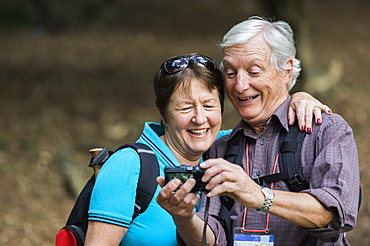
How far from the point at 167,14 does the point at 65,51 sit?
254 inches

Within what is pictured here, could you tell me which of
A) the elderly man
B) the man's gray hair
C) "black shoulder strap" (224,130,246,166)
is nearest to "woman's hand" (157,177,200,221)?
the elderly man

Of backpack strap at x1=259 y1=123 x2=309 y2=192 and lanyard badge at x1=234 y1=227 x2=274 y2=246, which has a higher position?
backpack strap at x1=259 y1=123 x2=309 y2=192

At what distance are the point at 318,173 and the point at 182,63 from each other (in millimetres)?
1124

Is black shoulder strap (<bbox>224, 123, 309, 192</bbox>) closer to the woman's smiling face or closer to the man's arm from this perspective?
the man's arm

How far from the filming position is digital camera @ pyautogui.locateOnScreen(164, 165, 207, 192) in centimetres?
Result: 296

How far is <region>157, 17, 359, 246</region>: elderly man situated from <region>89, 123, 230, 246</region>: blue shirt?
0.76 feet

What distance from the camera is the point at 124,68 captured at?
15461 mm

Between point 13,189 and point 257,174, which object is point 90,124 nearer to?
point 13,189

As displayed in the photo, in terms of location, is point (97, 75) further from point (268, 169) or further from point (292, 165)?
point (292, 165)

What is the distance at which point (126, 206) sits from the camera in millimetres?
3523

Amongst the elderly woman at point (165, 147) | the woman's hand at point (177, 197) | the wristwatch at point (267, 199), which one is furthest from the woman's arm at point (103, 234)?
the wristwatch at point (267, 199)

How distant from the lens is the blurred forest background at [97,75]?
9.02 m

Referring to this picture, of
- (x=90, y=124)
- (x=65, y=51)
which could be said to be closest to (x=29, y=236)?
(x=90, y=124)

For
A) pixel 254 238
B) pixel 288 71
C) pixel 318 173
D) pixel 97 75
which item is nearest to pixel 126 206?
pixel 254 238
